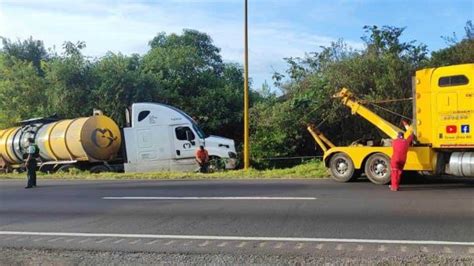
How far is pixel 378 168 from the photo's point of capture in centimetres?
1569

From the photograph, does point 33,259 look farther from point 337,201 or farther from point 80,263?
point 337,201

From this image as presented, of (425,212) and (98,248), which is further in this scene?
(425,212)

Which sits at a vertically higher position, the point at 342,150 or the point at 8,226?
the point at 342,150

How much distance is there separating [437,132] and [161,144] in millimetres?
13683

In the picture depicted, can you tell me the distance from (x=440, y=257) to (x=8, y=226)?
7.39m

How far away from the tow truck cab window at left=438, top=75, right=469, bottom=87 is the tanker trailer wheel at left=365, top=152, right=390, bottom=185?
7.78 ft

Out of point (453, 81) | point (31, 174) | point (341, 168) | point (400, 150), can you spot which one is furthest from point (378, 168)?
point (31, 174)

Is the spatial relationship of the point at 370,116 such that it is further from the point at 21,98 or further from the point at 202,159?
the point at 21,98

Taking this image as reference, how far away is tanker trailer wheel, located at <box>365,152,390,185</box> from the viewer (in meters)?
15.4

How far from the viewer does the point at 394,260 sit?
6395 mm

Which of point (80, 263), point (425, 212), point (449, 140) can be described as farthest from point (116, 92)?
point (80, 263)

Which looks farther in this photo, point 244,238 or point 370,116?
point 370,116

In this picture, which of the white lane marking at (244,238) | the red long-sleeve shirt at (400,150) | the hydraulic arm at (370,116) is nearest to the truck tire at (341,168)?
the hydraulic arm at (370,116)

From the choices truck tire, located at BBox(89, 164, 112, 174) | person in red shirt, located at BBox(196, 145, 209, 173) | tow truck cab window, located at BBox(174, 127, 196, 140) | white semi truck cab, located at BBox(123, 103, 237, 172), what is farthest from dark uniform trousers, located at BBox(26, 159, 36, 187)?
tow truck cab window, located at BBox(174, 127, 196, 140)
